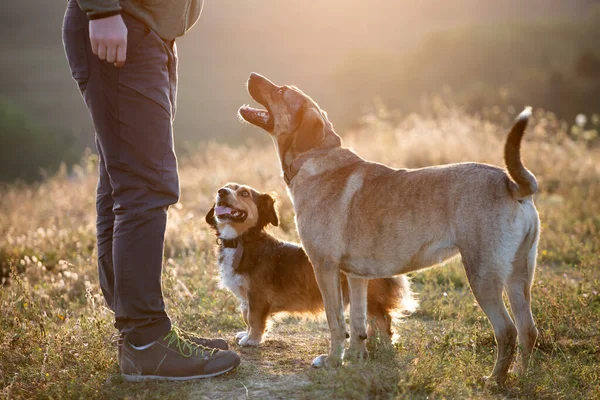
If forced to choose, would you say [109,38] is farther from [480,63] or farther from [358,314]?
[480,63]

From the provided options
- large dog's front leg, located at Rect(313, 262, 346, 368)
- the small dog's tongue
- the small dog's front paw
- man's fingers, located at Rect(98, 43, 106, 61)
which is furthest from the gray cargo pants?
the small dog's tongue

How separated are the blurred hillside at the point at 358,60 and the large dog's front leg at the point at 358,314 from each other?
2297cm

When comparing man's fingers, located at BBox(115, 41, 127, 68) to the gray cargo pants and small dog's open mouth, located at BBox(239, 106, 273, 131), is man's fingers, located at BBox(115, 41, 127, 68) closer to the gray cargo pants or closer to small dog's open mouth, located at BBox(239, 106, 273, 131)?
the gray cargo pants

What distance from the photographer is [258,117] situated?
14.0 ft

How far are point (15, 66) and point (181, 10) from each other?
30374mm

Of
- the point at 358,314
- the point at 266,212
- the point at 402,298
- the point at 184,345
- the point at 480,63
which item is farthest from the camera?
the point at 480,63

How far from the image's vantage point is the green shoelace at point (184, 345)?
129 inches

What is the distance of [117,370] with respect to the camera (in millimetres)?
3467

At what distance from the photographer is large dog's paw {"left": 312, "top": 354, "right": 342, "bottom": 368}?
3.69m

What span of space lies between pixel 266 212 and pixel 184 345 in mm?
1877

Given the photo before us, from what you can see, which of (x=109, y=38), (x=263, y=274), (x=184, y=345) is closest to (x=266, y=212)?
(x=263, y=274)

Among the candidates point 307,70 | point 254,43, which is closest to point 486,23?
point 307,70

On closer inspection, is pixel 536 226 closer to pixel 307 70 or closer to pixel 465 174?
pixel 465 174

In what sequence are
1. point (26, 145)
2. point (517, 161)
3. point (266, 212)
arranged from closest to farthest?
1. point (517, 161)
2. point (266, 212)
3. point (26, 145)
